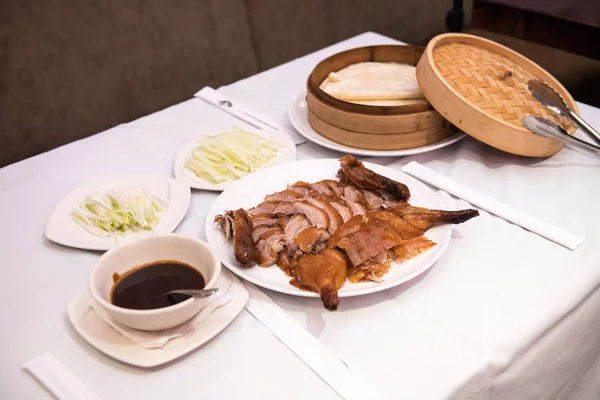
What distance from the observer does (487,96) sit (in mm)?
1468

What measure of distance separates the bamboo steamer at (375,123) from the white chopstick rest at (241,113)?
132mm

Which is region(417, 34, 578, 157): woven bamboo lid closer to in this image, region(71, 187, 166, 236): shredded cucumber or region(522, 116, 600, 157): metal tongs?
region(522, 116, 600, 157): metal tongs

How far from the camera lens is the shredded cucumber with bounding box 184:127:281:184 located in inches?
58.1

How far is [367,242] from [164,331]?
415 millimetres

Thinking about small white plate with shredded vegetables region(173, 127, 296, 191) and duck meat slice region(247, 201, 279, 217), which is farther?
small white plate with shredded vegetables region(173, 127, 296, 191)

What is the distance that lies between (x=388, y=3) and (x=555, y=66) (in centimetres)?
123

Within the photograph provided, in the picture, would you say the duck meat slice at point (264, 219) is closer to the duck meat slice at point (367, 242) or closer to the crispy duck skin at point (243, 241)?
the crispy duck skin at point (243, 241)

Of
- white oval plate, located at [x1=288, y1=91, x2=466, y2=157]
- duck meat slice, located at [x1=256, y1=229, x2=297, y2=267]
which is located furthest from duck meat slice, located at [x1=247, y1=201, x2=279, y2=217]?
white oval plate, located at [x1=288, y1=91, x2=466, y2=157]

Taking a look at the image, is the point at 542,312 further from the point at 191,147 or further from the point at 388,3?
the point at 388,3

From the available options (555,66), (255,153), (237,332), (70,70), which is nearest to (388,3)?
(555,66)

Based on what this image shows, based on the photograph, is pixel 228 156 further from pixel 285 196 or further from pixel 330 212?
pixel 330 212

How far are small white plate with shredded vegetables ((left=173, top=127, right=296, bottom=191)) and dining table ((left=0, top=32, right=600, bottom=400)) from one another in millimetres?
53

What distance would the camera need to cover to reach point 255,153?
1.55 meters

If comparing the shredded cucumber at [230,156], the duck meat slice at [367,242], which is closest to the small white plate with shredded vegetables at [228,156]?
the shredded cucumber at [230,156]
